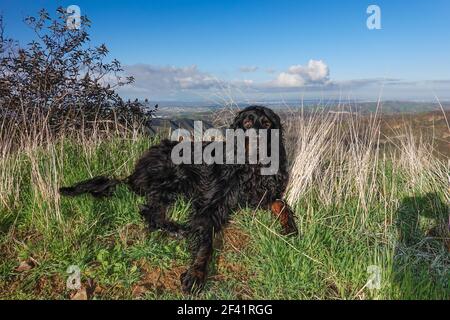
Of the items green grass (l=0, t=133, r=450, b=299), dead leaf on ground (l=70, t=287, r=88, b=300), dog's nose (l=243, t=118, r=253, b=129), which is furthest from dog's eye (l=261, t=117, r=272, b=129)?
dead leaf on ground (l=70, t=287, r=88, b=300)

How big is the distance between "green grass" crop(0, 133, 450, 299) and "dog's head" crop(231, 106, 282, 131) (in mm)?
805

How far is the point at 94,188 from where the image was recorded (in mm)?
3615

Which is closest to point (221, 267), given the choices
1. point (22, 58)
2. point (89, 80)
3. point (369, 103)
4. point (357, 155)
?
point (357, 155)

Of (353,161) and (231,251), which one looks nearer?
(231,251)

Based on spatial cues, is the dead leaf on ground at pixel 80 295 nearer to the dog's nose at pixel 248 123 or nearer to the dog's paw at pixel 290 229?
the dog's paw at pixel 290 229

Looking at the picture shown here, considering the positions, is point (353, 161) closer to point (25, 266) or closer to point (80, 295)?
point (80, 295)

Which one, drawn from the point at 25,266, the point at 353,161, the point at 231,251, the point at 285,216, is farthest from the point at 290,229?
the point at 25,266

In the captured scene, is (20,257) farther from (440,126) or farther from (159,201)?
(440,126)

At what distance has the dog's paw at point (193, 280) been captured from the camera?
103 inches

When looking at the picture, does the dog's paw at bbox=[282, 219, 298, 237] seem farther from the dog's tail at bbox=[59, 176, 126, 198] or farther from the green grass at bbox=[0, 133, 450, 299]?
the dog's tail at bbox=[59, 176, 126, 198]

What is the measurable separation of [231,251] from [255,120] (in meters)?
1.23

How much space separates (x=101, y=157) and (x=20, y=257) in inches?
72.0

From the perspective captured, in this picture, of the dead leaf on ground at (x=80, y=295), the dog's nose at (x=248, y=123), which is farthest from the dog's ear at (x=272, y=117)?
the dead leaf on ground at (x=80, y=295)

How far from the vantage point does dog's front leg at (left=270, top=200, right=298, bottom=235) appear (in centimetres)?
324
